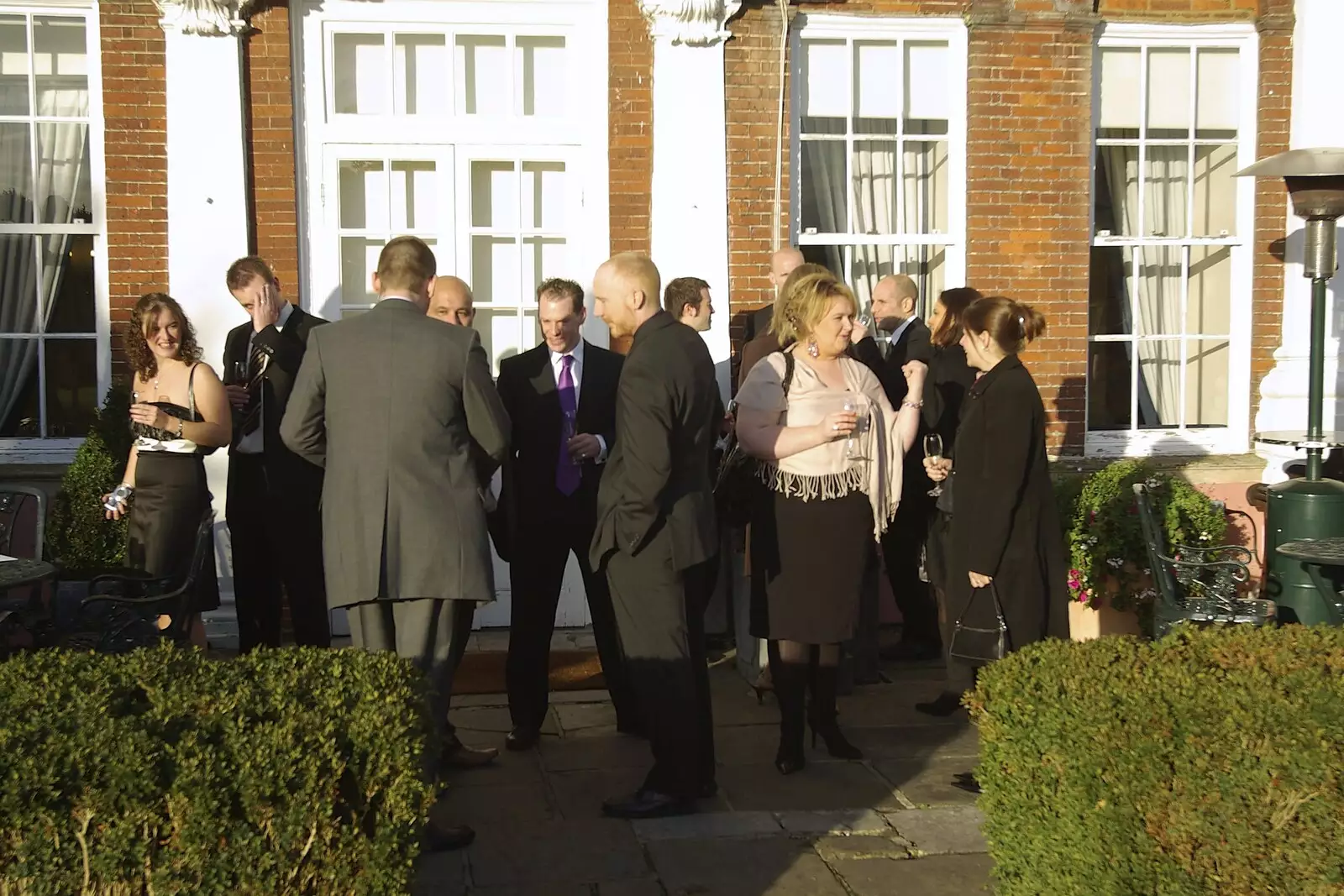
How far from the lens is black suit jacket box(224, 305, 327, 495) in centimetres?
612

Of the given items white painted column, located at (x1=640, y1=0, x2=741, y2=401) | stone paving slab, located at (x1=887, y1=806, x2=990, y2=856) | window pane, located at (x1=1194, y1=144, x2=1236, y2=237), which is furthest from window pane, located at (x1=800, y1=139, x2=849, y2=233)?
stone paving slab, located at (x1=887, y1=806, x2=990, y2=856)

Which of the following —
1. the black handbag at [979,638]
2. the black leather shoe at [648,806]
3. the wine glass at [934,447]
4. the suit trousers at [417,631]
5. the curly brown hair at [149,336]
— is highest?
the curly brown hair at [149,336]

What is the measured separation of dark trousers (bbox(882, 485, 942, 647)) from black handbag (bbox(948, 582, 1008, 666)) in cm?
164

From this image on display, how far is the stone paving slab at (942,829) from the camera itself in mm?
4758

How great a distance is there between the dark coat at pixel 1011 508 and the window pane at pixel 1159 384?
12.5ft

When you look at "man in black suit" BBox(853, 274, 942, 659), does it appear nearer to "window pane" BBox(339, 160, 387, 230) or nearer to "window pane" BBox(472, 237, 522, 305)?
"window pane" BBox(472, 237, 522, 305)

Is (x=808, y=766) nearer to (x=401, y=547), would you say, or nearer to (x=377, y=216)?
(x=401, y=547)

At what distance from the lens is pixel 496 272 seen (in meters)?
8.05

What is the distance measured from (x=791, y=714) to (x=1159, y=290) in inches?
185

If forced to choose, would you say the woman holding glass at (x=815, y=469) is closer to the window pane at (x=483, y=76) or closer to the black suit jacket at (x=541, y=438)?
the black suit jacket at (x=541, y=438)

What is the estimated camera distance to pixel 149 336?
19.6 feet

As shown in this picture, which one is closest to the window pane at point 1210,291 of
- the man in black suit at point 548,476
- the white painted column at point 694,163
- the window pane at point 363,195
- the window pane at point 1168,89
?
the window pane at point 1168,89

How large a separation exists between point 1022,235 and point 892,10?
152 centimetres

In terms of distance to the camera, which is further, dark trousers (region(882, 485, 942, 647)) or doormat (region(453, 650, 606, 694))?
dark trousers (region(882, 485, 942, 647))
